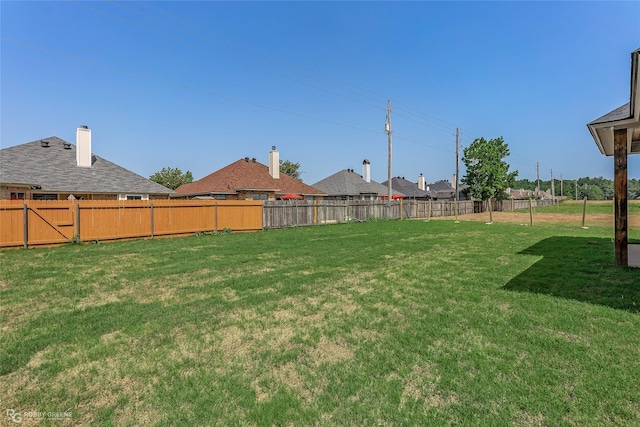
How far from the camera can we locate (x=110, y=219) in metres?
11.6

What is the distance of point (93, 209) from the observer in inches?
442

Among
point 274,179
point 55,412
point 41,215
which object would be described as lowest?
point 55,412

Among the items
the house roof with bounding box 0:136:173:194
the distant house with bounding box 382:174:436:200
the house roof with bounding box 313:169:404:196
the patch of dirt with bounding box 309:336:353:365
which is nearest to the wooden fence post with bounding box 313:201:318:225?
the house roof with bounding box 0:136:173:194

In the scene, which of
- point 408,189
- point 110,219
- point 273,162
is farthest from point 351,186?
point 110,219

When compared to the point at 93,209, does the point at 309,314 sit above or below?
below

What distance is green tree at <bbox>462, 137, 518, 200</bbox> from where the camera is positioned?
137 ft

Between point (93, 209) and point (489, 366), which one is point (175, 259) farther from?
point (489, 366)

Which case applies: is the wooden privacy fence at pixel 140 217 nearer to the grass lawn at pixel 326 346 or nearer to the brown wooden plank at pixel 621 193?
the grass lawn at pixel 326 346

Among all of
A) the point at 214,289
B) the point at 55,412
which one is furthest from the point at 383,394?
the point at 214,289

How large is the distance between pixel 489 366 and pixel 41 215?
1316 centimetres

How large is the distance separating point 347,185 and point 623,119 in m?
30.0

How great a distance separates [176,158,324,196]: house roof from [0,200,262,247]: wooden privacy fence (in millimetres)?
10245

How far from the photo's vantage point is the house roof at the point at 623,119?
4.19 m

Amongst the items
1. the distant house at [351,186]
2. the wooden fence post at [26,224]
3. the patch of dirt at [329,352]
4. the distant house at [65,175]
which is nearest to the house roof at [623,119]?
the patch of dirt at [329,352]
